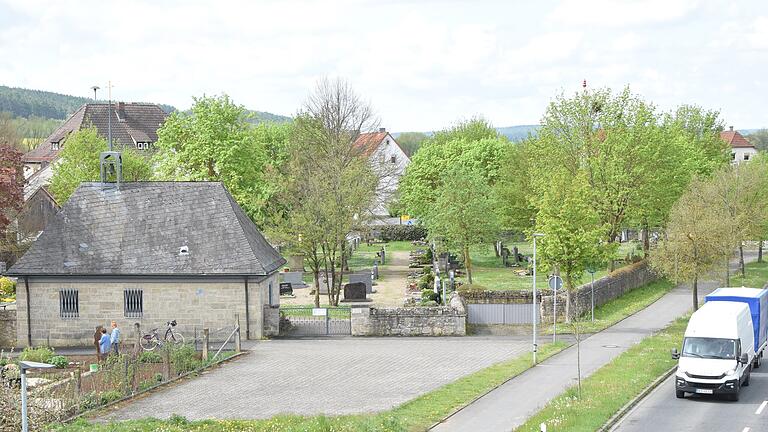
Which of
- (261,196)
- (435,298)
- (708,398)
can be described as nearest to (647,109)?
(435,298)

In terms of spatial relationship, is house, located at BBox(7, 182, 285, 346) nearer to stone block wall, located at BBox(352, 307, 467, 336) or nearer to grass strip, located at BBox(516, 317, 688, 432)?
stone block wall, located at BBox(352, 307, 467, 336)

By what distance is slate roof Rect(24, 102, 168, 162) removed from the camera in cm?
10514

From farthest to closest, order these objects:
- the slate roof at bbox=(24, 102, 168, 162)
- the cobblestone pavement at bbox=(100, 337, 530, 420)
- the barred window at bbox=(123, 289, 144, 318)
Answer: the slate roof at bbox=(24, 102, 168, 162), the barred window at bbox=(123, 289, 144, 318), the cobblestone pavement at bbox=(100, 337, 530, 420)

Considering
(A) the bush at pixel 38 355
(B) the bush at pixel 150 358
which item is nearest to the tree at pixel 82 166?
(A) the bush at pixel 38 355

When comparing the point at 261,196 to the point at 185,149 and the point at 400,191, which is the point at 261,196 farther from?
the point at 400,191

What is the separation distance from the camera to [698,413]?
26.7m

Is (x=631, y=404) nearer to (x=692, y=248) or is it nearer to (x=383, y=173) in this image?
(x=692, y=248)

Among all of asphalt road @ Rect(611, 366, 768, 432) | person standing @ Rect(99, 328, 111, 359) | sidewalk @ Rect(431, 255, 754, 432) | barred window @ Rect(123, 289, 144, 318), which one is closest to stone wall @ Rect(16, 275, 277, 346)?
barred window @ Rect(123, 289, 144, 318)

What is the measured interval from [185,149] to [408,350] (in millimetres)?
30642

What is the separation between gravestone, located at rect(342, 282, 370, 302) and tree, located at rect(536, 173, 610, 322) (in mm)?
11553

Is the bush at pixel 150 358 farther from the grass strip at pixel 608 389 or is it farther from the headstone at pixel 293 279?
the headstone at pixel 293 279

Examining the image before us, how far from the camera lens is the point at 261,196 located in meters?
65.8

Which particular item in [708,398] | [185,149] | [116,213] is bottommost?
[708,398]

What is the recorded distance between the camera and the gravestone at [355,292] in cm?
5081
